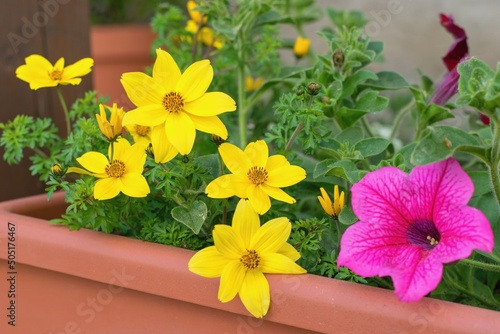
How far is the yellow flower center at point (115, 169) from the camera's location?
0.77 m

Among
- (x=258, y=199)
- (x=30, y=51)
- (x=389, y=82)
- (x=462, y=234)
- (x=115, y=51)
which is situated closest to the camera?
(x=462, y=234)

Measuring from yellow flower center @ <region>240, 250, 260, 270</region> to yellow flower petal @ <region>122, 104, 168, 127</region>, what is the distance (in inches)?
7.1

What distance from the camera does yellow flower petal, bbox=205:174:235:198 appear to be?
2.40 ft

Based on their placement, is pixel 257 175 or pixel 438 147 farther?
pixel 257 175

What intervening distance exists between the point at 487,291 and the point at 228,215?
35 cm

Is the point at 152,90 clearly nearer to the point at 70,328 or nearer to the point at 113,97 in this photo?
the point at 70,328

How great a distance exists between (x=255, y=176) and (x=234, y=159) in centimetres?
3

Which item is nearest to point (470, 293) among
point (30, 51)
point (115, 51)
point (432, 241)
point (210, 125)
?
point (432, 241)

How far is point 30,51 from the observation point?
112 centimetres

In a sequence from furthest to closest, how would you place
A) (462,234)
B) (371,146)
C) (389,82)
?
(389,82), (371,146), (462,234)

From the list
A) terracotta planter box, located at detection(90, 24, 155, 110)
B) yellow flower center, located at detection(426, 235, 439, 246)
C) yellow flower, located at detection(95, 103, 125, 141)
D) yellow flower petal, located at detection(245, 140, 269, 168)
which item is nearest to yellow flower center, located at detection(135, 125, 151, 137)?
yellow flower, located at detection(95, 103, 125, 141)

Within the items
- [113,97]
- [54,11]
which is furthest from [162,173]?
[113,97]

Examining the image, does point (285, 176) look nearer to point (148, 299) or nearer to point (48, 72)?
point (148, 299)

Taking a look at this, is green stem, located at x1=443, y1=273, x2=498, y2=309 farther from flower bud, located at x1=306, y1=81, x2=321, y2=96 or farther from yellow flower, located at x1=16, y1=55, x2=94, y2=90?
yellow flower, located at x1=16, y1=55, x2=94, y2=90
